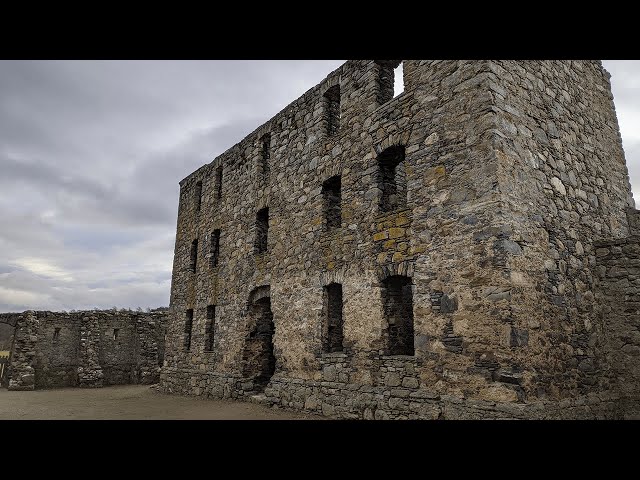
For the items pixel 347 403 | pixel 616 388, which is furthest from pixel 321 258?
pixel 616 388

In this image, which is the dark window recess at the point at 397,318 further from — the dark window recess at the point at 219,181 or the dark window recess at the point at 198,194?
the dark window recess at the point at 198,194

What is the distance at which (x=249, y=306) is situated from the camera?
1246cm

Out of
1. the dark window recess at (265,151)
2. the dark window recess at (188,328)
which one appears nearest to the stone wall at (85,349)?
the dark window recess at (188,328)

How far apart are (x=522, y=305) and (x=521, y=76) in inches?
161

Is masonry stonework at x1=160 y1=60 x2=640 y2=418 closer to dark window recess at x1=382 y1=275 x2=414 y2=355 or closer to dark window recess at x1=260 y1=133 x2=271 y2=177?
dark window recess at x1=382 y1=275 x2=414 y2=355

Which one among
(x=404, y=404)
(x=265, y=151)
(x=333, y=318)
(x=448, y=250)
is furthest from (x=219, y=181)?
(x=404, y=404)

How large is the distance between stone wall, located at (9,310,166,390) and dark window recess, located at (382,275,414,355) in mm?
15441

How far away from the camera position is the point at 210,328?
14516 mm

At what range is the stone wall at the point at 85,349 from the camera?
18094 mm

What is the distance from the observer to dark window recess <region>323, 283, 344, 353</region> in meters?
9.72

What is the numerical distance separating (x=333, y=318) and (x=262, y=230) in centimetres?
425

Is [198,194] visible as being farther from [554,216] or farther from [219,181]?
[554,216]
